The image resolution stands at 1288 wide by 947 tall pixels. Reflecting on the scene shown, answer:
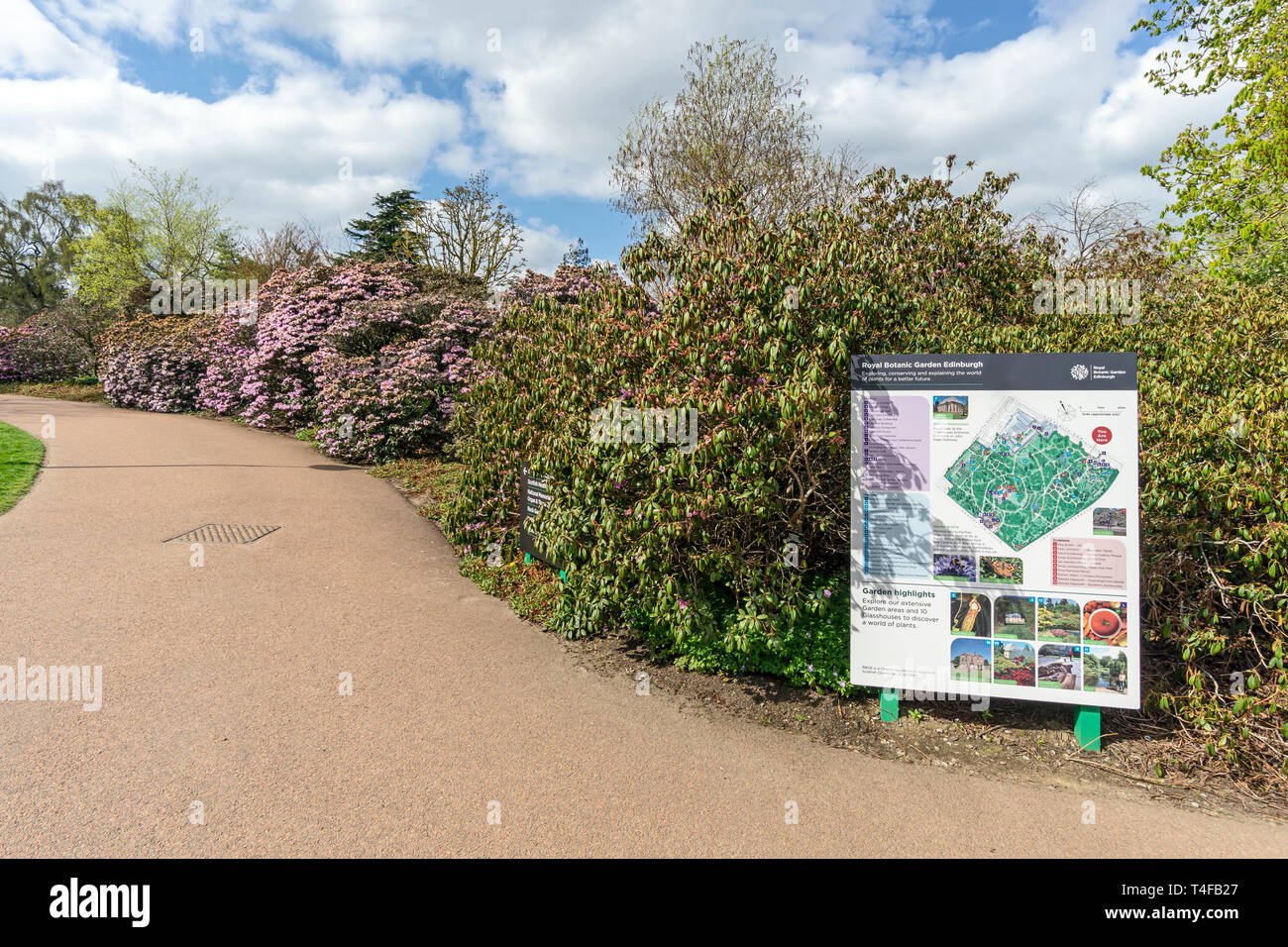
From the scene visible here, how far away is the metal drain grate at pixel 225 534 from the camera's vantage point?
709cm

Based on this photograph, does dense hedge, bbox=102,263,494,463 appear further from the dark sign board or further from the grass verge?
the dark sign board

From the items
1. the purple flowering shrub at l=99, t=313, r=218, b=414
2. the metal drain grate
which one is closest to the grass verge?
the metal drain grate

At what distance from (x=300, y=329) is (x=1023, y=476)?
14.9m

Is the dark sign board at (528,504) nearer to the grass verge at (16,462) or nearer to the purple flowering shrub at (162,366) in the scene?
the grass verge at (16,462)

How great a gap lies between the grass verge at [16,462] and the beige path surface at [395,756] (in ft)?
8.98

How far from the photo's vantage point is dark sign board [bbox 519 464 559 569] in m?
6.18

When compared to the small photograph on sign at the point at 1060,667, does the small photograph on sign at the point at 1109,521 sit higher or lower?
higher

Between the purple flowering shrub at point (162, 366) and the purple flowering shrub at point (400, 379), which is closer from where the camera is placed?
the purple flowering shrub at point (400, 379)

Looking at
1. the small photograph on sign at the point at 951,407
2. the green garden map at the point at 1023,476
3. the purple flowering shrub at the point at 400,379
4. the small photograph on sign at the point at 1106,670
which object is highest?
the purple flowering shrub at the point at 400,379

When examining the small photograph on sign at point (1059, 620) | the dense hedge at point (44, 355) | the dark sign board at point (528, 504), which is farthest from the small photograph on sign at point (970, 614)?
the dense hedge at point (44, 355)

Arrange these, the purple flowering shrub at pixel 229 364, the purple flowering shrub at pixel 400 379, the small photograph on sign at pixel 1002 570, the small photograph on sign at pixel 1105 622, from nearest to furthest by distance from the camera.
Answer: the small photograph on sign at pixel 1105 622, the small photograph on sign at pixel 1002 570, the purple flowering shrub at pixel 400 379, the purple flowering shrub at pixel 229 364

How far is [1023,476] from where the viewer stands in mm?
3791

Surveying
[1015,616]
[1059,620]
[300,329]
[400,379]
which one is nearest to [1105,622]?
[1059,620]
